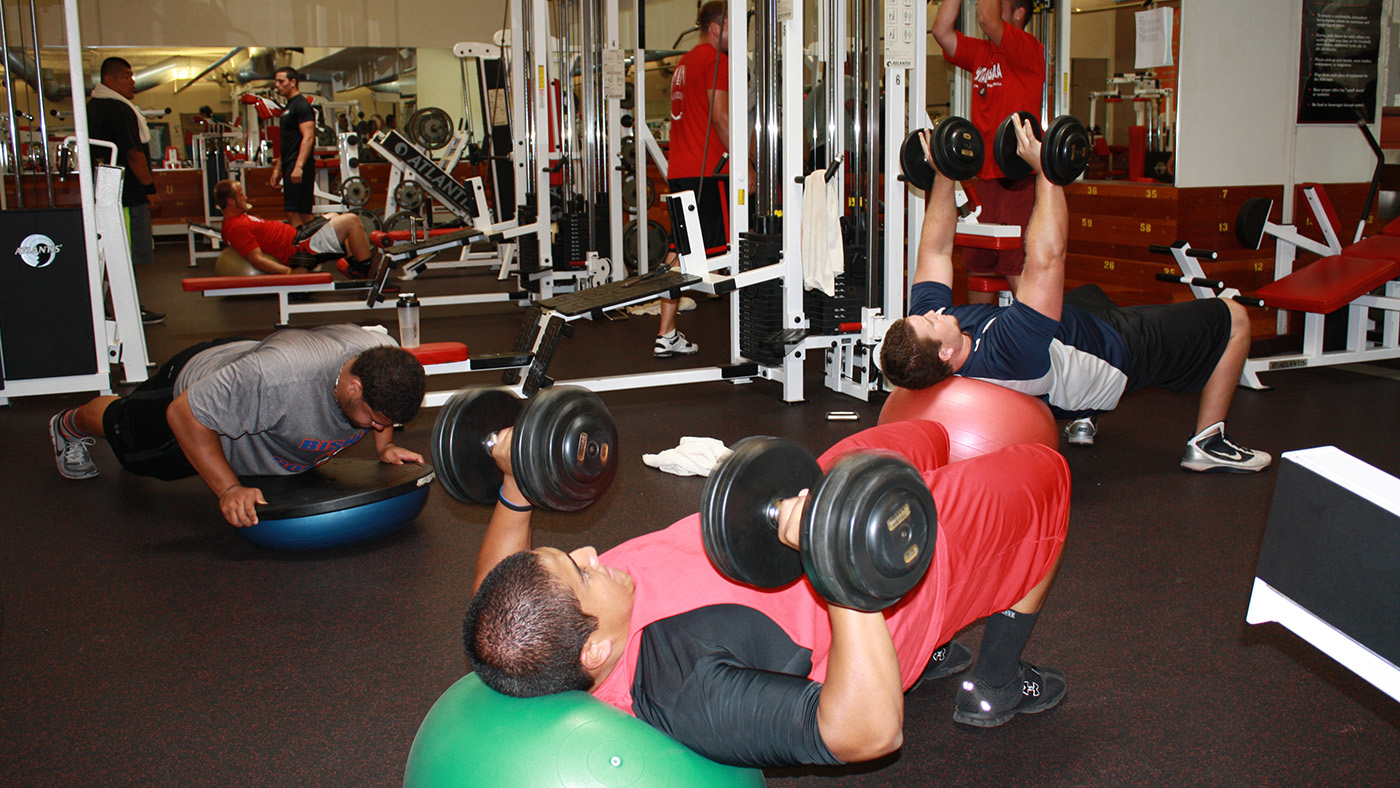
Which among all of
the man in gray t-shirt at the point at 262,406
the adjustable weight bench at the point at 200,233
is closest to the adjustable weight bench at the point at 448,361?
the man in gray t-shirt at the point at 262,406

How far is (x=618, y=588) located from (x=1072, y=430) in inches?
104

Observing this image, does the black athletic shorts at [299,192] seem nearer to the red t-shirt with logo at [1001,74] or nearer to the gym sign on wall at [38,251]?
the gym sign on wall at [38,251]

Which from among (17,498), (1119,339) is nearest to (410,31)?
(17,498)

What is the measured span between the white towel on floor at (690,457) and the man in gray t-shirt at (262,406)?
0.98 meters

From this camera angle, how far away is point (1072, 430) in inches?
141

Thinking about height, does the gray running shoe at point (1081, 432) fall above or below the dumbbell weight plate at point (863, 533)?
below

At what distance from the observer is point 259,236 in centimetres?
686

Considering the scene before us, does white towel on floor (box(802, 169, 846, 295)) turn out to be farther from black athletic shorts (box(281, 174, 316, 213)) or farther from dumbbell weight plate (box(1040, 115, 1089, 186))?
black athletic shorts (box(281, 174, 316, 213))

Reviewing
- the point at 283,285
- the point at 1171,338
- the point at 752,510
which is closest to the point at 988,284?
the point at 1171,338

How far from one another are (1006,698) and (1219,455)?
1.74 metres

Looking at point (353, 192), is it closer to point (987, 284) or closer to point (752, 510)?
point (987, 284)

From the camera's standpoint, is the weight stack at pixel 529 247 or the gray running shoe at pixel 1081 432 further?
the weight stack at pixel 529 247

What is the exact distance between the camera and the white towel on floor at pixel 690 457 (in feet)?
10.6

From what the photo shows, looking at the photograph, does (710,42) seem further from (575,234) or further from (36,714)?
(36,714)
